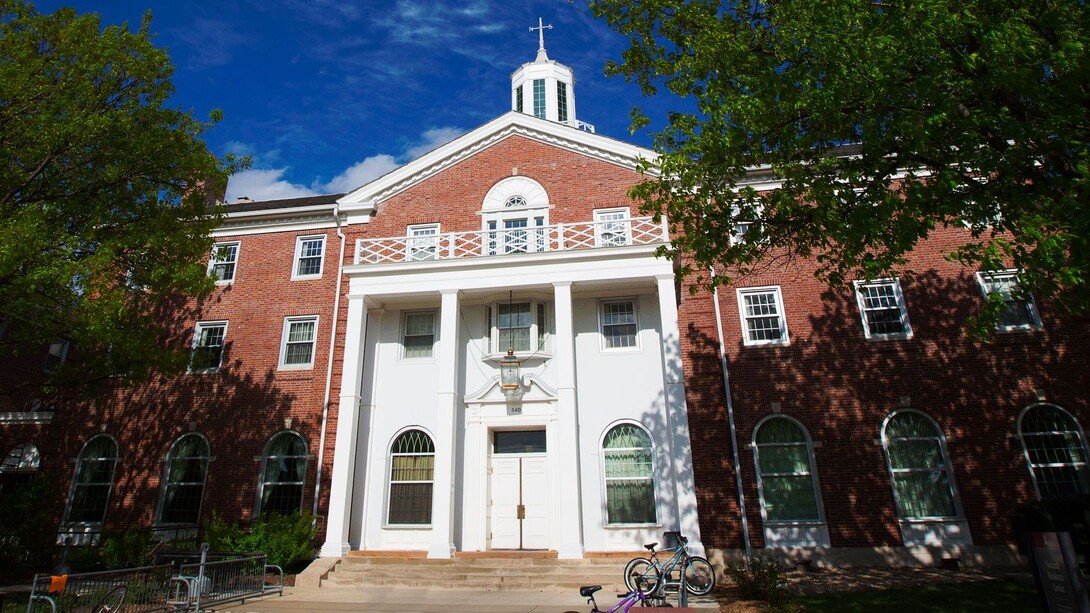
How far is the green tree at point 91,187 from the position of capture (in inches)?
446

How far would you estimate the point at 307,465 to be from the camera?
57.9 ft

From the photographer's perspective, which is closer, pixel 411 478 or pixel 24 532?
pixel 24 532

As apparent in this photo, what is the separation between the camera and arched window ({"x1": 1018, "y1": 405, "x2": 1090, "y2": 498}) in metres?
14.9

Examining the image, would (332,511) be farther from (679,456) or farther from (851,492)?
(851,492)

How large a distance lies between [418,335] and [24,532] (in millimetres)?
10435

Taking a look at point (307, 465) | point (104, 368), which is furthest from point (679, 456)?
point (104, 368)

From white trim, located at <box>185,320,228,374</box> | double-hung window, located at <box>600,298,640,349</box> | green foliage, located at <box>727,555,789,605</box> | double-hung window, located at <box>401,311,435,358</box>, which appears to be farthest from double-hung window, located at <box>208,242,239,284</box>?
green foliage, located at <box>727,555,789,605</box>

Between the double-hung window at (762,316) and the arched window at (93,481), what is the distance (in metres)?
18.5

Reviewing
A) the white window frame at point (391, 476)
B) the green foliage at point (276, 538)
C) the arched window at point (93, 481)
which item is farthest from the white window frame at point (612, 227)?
the arched window at point (93, 481)

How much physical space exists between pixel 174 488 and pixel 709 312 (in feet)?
52.3

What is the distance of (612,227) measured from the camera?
18.4 meters

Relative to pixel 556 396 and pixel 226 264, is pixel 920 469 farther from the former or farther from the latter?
pixel 226 264

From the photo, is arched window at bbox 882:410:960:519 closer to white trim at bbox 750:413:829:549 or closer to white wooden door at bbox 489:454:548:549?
white trim at bbox 750:413:829:549

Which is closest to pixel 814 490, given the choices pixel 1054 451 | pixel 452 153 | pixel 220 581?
pixel 1054 451
